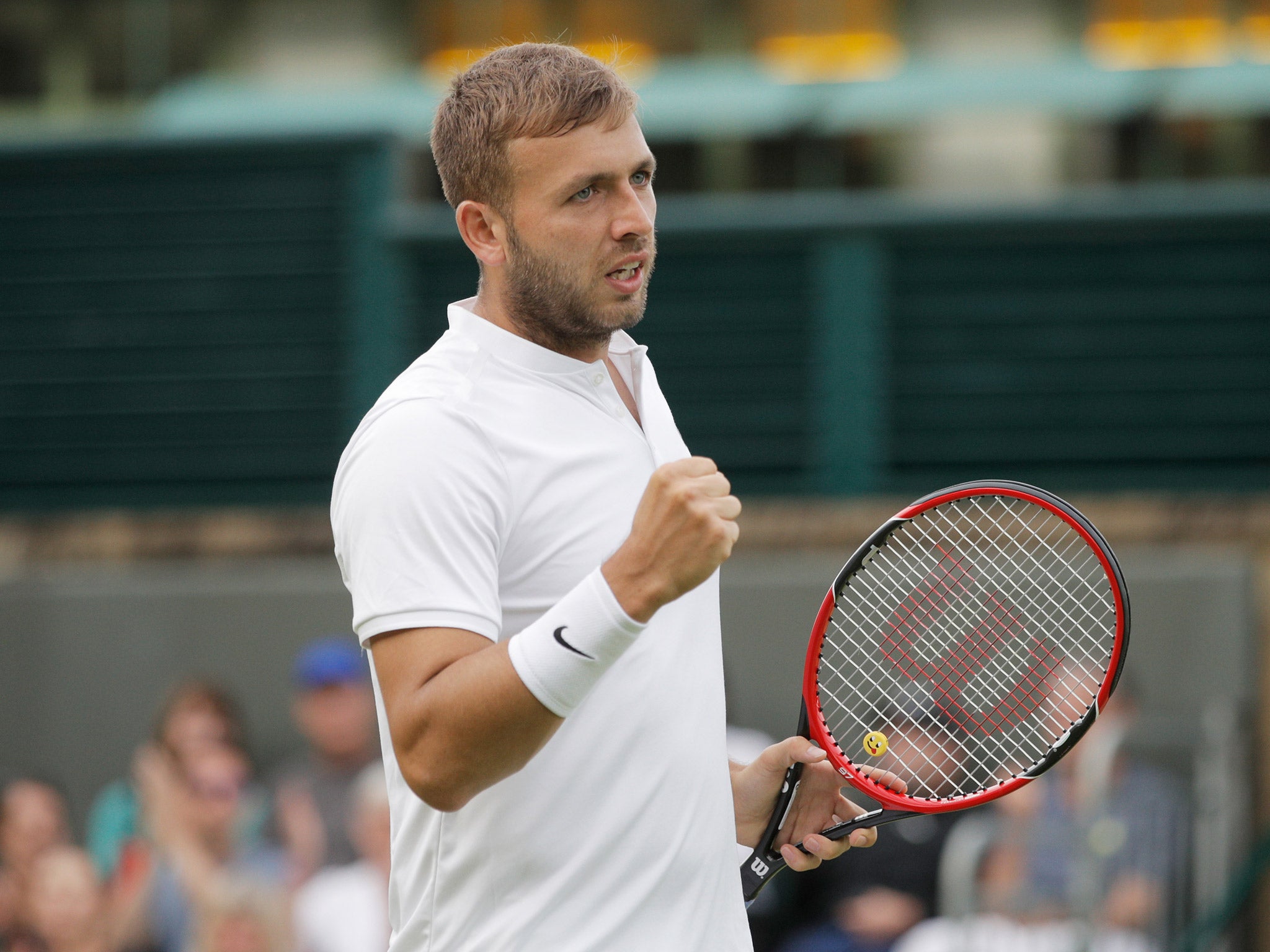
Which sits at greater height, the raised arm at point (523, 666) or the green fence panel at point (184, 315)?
the raised arm at point (523, 666)

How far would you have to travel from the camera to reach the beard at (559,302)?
2.08m

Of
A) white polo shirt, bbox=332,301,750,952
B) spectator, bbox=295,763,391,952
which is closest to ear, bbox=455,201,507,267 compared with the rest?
white polo shirt, bbox=332,301,750,952

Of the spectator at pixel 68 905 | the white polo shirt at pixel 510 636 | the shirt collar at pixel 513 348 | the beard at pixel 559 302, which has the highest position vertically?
the beard at pixel 559 302

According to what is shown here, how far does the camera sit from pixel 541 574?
2.01 metres

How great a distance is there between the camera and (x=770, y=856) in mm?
2416

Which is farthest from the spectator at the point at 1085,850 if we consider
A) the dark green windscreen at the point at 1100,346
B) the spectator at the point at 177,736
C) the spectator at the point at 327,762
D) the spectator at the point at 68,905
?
the spectator at the point at 68,905

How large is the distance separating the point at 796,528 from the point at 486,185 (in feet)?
16.1

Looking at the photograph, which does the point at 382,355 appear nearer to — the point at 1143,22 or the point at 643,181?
the point at 1143,22

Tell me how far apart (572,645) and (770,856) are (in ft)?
2.52

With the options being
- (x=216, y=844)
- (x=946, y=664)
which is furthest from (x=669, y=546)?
(x=216, y=844)

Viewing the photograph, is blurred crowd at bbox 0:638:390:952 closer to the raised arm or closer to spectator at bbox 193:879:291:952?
spectator at bbox 193:879:291:952

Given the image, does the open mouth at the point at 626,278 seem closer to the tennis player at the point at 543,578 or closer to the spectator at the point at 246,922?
the tennis player at the point at 543,578

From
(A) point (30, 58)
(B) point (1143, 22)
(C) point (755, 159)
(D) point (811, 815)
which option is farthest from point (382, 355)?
(D) point (811, 815)

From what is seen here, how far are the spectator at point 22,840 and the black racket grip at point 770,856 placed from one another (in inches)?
175
